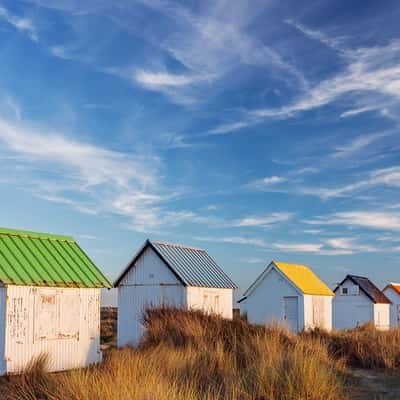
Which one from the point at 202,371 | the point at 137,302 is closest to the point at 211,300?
the point at 137,302

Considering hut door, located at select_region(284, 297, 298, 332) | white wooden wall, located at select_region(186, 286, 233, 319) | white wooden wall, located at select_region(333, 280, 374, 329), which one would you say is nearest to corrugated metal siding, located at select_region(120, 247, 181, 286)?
white wooden wall, located at select_region(186, 286, 233, 319)

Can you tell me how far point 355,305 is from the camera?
44250mm

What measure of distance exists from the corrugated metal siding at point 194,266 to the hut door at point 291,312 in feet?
23.9

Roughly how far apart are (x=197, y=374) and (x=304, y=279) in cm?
2471

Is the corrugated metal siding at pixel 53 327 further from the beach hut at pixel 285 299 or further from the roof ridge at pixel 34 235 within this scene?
the beach hut at pixel 285 299

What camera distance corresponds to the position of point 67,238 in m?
20.7

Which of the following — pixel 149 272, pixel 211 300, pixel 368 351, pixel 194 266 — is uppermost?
pixel 194 266

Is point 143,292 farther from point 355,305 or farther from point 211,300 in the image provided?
point 355,305

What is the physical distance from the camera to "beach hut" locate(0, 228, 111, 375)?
16297 millimetres

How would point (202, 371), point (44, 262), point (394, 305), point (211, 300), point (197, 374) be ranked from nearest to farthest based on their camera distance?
point (197, 374) → point (202, 371) → point (44, 262) → point (211, 300) → point (394, 305)

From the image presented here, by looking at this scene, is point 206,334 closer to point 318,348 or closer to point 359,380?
point 318,348

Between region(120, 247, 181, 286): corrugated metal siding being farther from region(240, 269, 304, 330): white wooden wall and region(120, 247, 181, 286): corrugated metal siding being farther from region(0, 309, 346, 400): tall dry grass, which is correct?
region(240, 269, 304, 330): white wooden wall

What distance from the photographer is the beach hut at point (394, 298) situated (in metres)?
49.5

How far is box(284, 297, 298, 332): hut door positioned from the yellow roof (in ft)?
2.84
